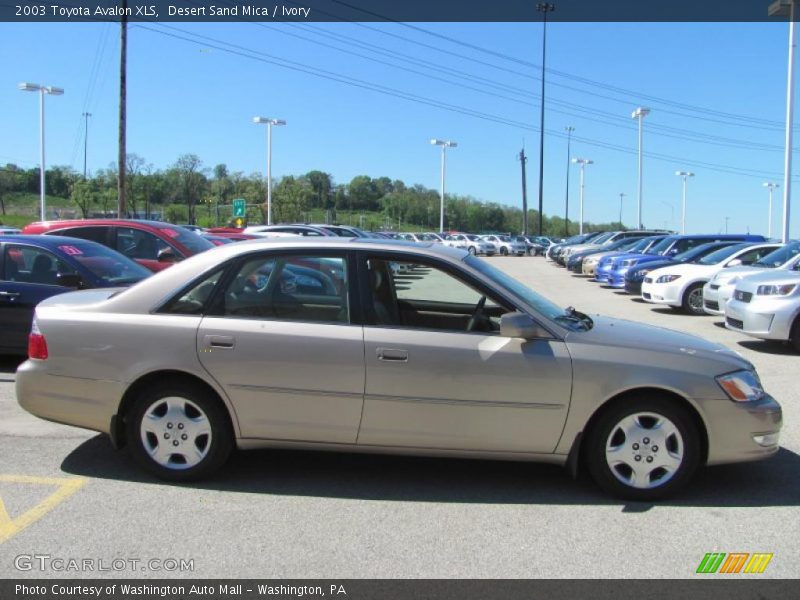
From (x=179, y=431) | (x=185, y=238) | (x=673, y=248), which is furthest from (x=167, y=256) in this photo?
(x=673, y=248)

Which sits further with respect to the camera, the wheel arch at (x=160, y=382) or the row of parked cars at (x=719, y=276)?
the row of parked cars at (x=719, y=276)

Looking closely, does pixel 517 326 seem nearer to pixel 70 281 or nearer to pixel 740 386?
pixel 740 386

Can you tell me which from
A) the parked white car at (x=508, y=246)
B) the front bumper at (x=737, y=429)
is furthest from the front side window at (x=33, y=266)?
the parked white car at (x=508, y=246)

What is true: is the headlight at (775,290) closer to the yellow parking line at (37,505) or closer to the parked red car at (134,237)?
the parked red car at (134,237)

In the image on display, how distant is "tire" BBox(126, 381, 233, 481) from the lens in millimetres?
→ 4277

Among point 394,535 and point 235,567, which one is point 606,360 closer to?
point 394,535

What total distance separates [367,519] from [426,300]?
180cm

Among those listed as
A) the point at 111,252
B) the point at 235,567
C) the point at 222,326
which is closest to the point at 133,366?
the point at 222,326

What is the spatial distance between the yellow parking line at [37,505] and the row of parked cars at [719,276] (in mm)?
8511

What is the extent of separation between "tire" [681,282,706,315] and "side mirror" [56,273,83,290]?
11370 mm

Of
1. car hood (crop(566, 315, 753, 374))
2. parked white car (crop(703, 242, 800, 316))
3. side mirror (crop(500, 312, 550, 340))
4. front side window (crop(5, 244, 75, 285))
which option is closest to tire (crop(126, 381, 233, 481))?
side mirror (crop(500, 312, 550, 340))

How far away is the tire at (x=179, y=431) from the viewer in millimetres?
4277
